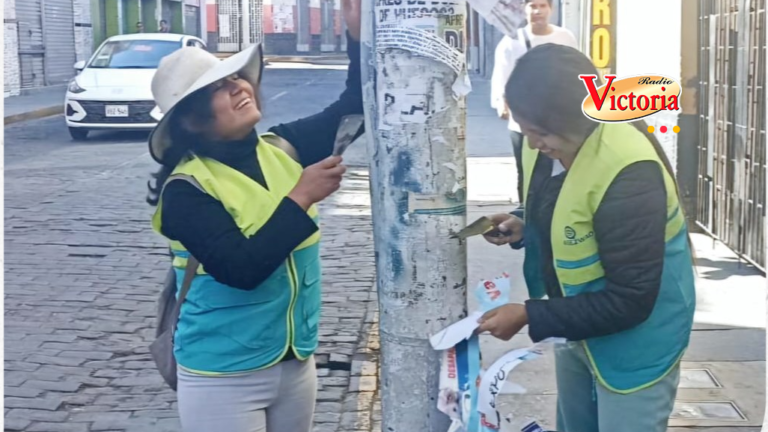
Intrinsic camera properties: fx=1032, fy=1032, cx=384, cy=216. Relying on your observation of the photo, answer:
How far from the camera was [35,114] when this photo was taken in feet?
64.0

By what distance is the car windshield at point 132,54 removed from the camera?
16.3 m

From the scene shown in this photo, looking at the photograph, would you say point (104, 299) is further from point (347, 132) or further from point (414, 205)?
point (414, 205)

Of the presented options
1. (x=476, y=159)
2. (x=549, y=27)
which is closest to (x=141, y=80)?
(x=476, y=159)

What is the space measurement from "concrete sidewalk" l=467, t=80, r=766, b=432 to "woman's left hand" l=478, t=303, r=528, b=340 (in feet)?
0.79

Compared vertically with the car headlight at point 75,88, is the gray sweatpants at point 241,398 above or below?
below

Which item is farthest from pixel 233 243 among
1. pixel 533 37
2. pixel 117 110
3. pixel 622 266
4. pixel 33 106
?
pixel 33 106

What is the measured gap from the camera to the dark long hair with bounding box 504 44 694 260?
239cm

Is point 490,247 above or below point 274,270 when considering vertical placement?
below

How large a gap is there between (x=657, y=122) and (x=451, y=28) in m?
5.65

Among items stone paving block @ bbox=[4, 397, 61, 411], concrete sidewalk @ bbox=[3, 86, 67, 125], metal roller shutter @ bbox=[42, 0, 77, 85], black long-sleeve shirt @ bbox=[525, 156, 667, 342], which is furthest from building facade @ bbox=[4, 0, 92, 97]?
black long-sleeve shirt @ bbox=[525, 156, 667, 342]

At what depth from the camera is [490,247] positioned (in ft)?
24.9

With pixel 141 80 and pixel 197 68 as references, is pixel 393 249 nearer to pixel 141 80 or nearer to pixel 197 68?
pixel 197 68

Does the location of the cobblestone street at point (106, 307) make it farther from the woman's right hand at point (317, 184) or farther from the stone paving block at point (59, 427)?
the woman's right hand at point (317, 184)

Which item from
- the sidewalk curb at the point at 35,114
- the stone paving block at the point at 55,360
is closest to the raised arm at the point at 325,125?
the stone paving block at the point at 55,360
